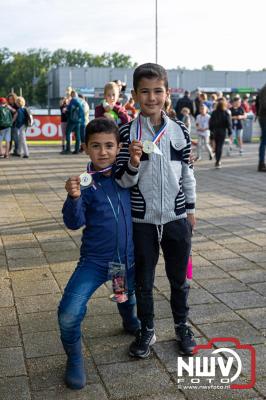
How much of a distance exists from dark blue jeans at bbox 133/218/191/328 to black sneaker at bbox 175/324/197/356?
6 cm

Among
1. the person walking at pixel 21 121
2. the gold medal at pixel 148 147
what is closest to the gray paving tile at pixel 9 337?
the gold medal at pixel 148 147

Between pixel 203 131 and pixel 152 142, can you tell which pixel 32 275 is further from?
pixel 203 131

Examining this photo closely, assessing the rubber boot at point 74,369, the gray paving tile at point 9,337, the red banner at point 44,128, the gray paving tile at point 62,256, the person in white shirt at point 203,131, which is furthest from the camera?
the red banner at point 44,128

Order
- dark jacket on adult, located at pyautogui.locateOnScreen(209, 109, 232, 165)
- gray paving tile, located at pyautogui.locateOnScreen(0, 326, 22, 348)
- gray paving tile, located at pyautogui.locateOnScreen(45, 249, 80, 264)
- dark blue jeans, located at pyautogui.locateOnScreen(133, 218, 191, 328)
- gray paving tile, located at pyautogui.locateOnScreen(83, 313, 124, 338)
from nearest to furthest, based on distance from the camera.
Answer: dark blue jeans, located at pyautogui.locateOnScreen(133, 218, 191, 328), gray paving tile, located at pyautogui.locateOnScreen(0, 326, 22, 348), gray paving tile, located at pyautogui.locateOnScreen(83, 313, 124, 338), gray paving tile, located at pyautogui.locateOnScreen(45, 249, 80, 264), dark jacket on adult, located at pyautogui.locateOnScreen(209, 109, 232, 165)

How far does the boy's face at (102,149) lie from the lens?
3.14m

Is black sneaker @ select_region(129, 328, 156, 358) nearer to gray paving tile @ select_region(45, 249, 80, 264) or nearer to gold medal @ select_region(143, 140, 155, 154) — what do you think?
gold medal @ select_region(143, 140, 155, 154)

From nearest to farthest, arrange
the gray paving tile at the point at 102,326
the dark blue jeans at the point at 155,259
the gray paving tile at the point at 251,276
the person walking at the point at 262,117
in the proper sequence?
the dark blue jeans at the point at 155,259 < the gray paving tile at the point at 102,326 < the gray paving tile at the point at 251,276 < the person walking at the point at 262,117

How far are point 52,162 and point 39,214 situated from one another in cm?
730

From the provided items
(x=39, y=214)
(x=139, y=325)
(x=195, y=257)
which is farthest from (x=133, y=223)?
(x=39, y=214)

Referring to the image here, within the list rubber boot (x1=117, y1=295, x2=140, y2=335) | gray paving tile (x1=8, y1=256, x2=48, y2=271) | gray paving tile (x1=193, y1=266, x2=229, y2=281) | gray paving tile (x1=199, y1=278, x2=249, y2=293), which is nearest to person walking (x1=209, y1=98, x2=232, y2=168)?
gray paving tile (x1=193, y1=266, x2=229, y2=281)

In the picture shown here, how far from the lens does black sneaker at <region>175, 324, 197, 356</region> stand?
11.0 ft

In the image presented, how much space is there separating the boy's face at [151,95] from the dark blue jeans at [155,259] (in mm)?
669

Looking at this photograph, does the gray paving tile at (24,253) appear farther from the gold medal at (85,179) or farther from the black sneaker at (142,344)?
the gold medal at (85,179)

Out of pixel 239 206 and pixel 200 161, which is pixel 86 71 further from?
pixel 239 206
